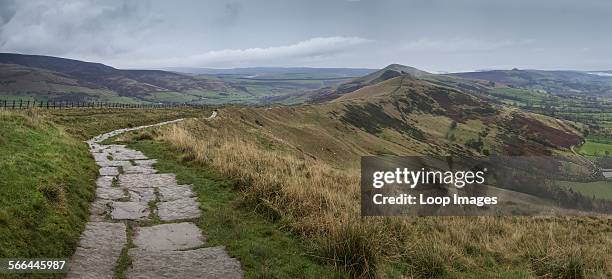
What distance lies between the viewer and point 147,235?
9.85 metres

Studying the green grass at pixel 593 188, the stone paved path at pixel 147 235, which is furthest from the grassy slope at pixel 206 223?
the green grass at pixel 593 188

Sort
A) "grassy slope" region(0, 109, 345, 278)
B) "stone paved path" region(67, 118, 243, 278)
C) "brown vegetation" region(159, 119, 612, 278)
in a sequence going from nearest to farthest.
Result: "stone paved path" region(67, 118, 243, 278)
"grassy slope" region(0, 109, 345, 278)
"brown vegetation" region(159, 119, 612, 278)

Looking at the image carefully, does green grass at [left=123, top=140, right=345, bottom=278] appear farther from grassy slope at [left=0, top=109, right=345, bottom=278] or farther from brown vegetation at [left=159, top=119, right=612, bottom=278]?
brown vegetation at [left=159, top=119, right=612, bottom=278]

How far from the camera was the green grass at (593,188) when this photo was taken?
104 meters

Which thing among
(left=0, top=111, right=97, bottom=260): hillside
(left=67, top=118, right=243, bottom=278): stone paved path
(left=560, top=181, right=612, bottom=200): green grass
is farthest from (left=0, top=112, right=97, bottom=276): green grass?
(left=560, top=181, right=612, bottom=200): green grass

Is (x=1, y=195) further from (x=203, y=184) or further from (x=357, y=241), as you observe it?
(x=357, y=241)

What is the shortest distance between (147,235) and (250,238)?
2373 millimetres

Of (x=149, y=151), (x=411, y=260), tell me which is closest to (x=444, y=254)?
(x=411, y=260)

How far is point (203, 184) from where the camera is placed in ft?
48.4

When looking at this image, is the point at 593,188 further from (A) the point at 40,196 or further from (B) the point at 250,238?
(A) the point at 40,196

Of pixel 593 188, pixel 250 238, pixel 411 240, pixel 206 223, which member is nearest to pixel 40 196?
pixel 206 223

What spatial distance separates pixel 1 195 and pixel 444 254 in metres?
A: 9.59

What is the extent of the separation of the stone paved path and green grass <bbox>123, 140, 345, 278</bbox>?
11.0 inches

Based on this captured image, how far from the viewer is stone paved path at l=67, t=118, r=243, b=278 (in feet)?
25.7
